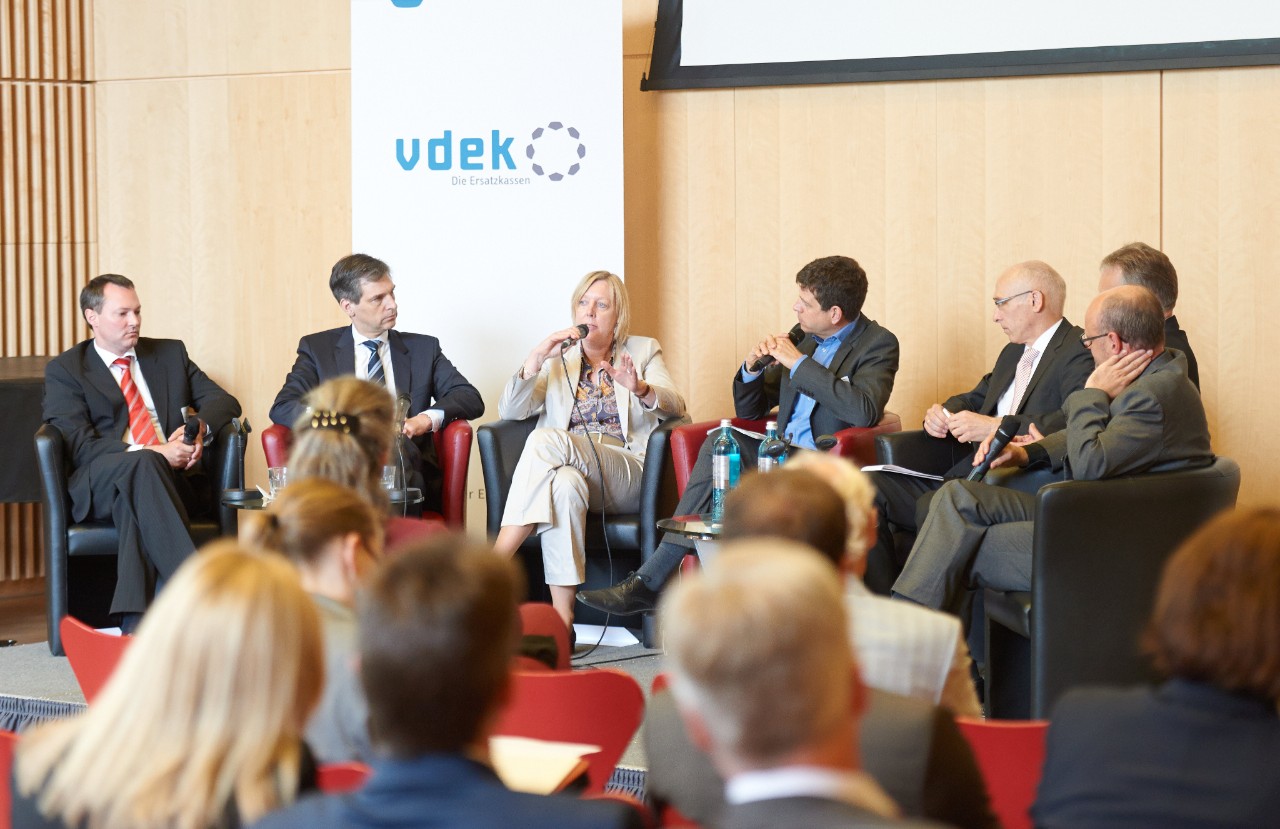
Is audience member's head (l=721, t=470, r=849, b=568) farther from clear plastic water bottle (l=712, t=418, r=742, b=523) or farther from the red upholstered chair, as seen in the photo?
the red upholstered chair

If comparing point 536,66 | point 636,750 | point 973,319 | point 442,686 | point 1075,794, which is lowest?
point 636,750

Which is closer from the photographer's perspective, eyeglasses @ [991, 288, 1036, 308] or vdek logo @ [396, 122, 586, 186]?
eyeglasses @ [991, 288, 1036, 308]

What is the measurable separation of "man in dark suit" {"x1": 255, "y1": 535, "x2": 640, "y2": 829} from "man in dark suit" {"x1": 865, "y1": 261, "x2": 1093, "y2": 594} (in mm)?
3468

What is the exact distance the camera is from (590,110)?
6.17 meters

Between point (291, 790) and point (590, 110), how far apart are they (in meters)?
4.92

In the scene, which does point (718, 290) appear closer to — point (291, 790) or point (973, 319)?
point (973, 319)

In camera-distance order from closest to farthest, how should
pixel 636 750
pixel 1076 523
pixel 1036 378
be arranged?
1. pixel 1076 523
2. pixel 636 750
3. pixel 1036 378

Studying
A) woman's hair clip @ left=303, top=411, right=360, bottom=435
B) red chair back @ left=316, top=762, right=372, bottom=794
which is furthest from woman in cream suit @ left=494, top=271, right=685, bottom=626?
red chair back @ left=316, top=762, right=372, bottom=794

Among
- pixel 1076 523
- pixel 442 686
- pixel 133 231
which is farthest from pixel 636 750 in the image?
pixel 133 231

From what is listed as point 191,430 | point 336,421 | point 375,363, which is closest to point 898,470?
point 375,363

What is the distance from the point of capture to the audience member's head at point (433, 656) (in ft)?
4.68

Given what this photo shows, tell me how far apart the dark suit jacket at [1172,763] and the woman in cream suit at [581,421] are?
3.61 metres

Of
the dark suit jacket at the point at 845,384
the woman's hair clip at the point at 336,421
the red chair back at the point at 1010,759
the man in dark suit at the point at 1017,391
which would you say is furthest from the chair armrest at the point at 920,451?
the red chair back at the point at 1010,759

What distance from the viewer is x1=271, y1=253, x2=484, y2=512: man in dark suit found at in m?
5.79
